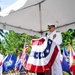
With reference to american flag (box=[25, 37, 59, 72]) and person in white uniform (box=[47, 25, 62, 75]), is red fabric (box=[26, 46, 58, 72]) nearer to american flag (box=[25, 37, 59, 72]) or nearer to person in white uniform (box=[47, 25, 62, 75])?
american flag (box=[25, 37, 59, 72])

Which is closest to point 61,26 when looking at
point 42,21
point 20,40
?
point 42,21

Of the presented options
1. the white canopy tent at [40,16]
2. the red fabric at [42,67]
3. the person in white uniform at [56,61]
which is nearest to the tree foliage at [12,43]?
the white canopy tent at [40,16]

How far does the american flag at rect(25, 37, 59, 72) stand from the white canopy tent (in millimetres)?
1720

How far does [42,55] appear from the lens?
18.7 feet

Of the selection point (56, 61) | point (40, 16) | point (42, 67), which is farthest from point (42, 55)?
point (40, 16)

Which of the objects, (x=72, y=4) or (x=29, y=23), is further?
(x=29, y=23)

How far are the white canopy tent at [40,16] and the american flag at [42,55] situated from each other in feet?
5.64

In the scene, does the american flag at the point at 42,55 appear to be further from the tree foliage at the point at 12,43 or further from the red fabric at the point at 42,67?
the tree foliage at the point at 12,43

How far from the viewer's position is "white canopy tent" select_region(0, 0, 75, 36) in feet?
24.6

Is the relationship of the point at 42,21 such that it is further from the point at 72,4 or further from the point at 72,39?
the point at 72,39

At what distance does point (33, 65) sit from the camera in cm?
573

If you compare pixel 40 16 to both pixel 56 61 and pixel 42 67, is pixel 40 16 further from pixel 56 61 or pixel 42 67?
pixel 42 67

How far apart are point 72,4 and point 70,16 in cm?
79

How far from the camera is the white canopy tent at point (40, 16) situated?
7.50m
